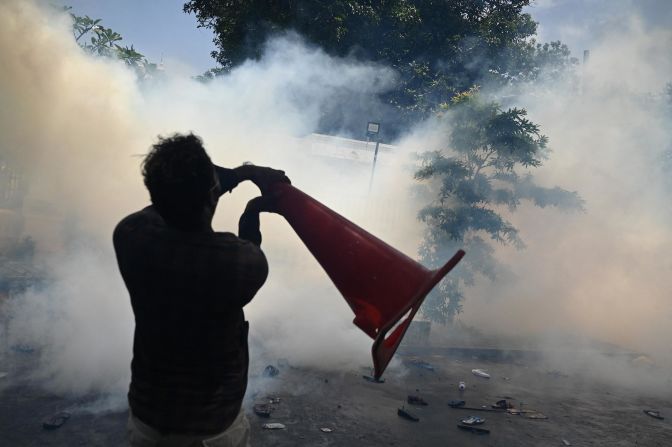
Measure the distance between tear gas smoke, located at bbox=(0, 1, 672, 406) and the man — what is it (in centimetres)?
537

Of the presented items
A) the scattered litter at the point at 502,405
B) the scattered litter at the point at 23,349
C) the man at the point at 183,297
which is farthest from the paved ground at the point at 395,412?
the man at the point at 183,297

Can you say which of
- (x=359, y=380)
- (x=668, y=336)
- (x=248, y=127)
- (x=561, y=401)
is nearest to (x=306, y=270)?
(x=248, y=127)

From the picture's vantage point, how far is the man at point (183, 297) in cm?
156

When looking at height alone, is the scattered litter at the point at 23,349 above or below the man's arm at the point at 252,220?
below

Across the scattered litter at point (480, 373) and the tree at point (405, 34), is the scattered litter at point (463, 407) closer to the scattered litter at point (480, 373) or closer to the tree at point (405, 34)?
the scattered litter at point (480, 373)

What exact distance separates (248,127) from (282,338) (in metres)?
6.58

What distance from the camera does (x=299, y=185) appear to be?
12953mm

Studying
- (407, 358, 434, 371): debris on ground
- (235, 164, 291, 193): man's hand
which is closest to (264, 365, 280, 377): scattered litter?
(407, 358, 434, 371): debris on ground

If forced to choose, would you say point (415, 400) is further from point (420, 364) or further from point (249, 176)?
point (249, 176)

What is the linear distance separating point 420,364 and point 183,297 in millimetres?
6702

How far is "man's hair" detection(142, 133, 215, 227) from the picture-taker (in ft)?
5.01

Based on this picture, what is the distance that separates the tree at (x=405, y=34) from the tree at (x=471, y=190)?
765 centimetres

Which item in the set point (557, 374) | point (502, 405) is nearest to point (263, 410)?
point (502, 405)

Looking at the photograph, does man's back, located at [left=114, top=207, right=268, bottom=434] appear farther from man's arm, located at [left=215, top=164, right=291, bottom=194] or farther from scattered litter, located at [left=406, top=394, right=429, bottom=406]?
scattered litter, located at [left=406, top=394, right=429, bottom=406]
